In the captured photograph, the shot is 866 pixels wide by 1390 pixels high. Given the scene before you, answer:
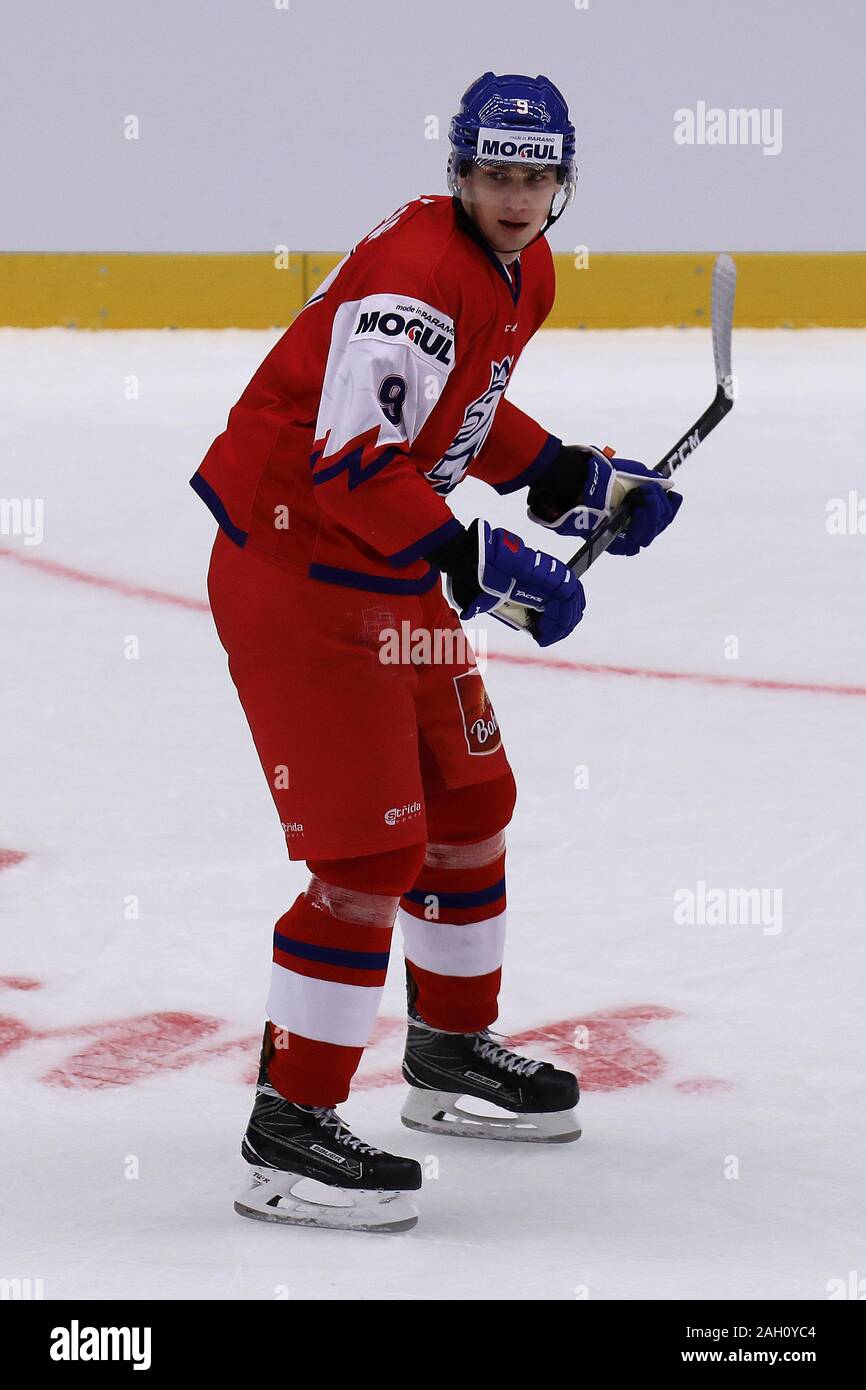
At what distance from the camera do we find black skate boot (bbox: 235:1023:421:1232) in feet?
6.32

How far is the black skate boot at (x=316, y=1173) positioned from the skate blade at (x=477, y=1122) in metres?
0.21

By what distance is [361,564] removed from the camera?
1.93m

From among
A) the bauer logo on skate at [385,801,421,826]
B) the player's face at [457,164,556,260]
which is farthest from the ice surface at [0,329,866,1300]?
the player's face at [457,164,556,260]

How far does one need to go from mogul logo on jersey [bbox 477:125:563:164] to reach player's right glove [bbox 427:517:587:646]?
376 millimetres

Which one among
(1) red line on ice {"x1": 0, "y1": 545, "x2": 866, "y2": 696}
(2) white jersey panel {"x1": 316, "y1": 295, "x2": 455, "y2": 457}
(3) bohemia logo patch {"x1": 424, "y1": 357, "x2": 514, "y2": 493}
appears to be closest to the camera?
(2) white jersey panel {"x1": 316, "y1": 295, "x2": 455, "y2": 457}

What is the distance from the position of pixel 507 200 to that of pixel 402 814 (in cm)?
63

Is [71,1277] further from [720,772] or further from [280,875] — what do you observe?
[720,772]

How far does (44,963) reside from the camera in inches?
102

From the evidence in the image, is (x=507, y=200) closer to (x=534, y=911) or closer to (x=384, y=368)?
(x=384, y=368)

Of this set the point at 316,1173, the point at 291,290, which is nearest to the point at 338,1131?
the point at 316,1173

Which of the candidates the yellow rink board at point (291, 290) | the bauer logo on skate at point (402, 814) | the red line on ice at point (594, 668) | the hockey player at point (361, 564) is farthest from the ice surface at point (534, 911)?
the yellow rink board at point (291, 290)

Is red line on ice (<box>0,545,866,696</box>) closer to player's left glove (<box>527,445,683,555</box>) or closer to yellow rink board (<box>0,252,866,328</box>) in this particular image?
player's left glove (<box>527,445,683,555</box>)

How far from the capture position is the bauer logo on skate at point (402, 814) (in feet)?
6.28

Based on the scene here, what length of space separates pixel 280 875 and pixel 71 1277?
119 centimetres
